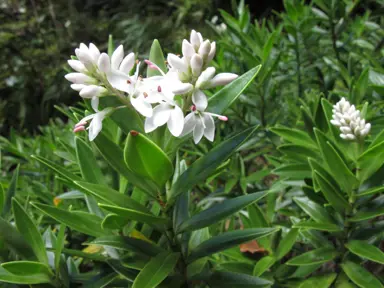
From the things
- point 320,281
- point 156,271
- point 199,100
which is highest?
point 199,100

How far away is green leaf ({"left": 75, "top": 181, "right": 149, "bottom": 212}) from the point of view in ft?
2.02

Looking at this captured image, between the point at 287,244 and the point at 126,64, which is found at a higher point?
the point at 126,64

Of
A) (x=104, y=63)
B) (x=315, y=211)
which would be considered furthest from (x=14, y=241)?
(x=315, y=211)

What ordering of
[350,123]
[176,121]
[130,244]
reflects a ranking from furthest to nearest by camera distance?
[350,123]
[130,244]
[176,121]

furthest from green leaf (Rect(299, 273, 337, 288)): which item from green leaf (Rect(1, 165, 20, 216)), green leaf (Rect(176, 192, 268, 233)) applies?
green leaf (Rect(1, 165, 20, 216))

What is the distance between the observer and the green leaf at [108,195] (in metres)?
0.61

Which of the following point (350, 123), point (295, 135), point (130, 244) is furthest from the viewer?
point (295, 135)

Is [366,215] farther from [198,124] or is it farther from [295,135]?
[198,124]

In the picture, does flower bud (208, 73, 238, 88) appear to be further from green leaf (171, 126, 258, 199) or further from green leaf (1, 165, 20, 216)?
green leaf (1, 165, 20, 216)

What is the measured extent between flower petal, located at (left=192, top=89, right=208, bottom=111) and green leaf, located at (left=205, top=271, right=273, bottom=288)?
303 mm

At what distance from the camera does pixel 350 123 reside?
2.59 ft

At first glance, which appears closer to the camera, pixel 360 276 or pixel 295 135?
pixel 360 276

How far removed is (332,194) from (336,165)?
0.17ft

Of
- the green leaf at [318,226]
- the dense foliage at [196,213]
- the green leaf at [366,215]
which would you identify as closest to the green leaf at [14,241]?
the dense foliage at [196,213]
